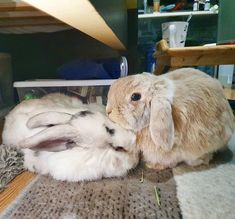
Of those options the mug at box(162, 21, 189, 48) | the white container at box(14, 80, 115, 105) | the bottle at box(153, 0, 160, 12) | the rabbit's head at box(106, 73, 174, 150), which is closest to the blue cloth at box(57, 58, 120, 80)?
the white container at box(14, 80, 115, 105)

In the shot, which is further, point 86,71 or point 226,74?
point 226,74

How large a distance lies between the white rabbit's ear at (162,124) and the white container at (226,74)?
8.79ft

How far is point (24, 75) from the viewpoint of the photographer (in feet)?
6.39

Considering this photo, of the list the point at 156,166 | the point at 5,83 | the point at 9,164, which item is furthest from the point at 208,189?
the point at 5,83

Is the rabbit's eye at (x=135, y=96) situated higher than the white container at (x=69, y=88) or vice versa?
the rabbit's eye at (x=135, y=96)

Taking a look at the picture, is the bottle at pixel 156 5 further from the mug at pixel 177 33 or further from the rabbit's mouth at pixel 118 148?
the rabbit's mouth at pixel 118 148

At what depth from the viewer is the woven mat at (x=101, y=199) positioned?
60cm

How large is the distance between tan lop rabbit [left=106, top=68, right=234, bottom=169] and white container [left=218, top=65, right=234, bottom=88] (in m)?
2.55

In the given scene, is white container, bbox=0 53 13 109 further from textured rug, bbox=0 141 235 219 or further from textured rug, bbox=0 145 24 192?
textured rug, bbox=0 141 235 219

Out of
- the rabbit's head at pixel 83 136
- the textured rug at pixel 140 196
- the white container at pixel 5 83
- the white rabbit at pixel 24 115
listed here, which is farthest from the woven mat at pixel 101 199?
the white container at pixel 5 83

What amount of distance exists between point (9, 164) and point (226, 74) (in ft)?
9.56

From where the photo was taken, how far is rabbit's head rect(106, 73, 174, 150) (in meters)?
0.71

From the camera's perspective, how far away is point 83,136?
78 cm

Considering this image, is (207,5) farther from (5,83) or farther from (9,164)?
(9,164)
